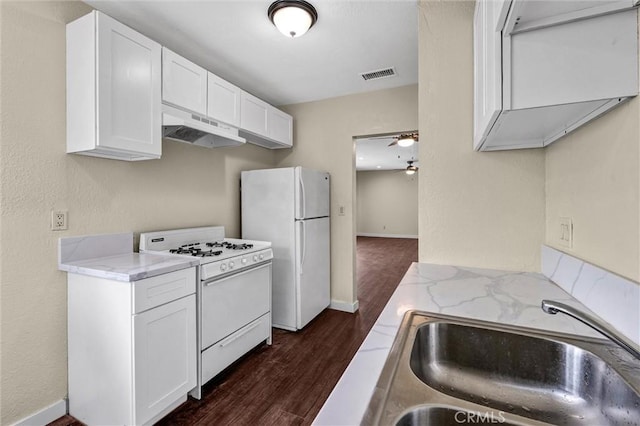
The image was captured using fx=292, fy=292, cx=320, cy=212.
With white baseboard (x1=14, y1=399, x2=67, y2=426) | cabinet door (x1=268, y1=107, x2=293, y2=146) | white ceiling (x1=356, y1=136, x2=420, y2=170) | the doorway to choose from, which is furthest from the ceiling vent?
the doorway

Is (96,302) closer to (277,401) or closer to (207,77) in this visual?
(277,401)

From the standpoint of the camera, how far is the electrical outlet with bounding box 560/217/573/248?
118 centimetres

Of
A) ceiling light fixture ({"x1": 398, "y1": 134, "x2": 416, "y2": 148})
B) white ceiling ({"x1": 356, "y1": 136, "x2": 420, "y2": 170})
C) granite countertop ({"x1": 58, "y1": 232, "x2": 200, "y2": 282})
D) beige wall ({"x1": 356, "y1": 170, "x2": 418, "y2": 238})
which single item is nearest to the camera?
granite countertop ({"x1": 58, "y1": 232, "x2": 200, "y2": 282})

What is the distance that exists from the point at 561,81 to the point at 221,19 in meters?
2.06

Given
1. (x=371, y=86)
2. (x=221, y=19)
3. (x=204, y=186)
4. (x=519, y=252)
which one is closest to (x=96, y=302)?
(x=204, y=186)

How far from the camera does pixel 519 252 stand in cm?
149

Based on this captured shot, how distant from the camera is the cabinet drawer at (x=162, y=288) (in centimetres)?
154

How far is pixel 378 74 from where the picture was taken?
2.91 m

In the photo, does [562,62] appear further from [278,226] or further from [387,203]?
[387,203]

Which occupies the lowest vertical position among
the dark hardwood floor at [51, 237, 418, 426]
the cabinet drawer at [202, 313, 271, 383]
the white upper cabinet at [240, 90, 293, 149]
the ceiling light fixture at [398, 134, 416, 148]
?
the dark hardwood floor at [51, 237, 418, 426]

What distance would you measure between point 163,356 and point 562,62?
2.21m

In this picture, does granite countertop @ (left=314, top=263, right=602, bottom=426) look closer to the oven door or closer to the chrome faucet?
the chrome faucet

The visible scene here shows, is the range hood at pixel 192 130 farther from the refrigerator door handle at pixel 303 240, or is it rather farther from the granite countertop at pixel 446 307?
the granite countertop at pixel 446 307

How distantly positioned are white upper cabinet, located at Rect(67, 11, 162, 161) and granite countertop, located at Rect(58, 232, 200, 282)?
0.58 m
